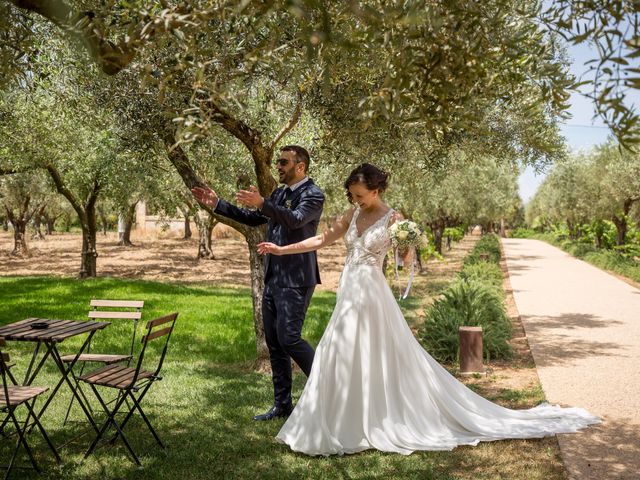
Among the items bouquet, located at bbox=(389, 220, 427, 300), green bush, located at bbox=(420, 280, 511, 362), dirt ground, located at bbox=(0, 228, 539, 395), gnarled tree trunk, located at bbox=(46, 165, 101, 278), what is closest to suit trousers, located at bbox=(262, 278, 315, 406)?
bouquet, located at bbox=(389, 220, 427, 300)

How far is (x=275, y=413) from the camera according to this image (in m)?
5.79

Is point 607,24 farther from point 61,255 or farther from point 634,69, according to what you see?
point 61,255

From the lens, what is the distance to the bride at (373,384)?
499cm

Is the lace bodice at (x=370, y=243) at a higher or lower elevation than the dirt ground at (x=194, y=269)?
higher

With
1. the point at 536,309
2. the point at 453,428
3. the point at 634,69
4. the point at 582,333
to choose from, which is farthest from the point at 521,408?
the point at 536,309

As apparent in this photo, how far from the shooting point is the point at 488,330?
31.4ft

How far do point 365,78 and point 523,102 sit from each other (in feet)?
9.36

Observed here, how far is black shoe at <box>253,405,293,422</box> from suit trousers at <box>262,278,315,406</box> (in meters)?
0.04

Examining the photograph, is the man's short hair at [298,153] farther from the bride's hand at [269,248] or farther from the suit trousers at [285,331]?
the suit trousers at [285,331]

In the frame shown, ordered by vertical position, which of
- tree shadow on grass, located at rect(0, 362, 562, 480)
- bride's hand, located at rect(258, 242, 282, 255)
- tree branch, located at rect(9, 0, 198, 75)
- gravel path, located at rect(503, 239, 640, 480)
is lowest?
gravel path, located at rect(503, 239, 640, 480)

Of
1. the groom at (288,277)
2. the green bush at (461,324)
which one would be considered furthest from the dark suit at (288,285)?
the green bush at (461,324)

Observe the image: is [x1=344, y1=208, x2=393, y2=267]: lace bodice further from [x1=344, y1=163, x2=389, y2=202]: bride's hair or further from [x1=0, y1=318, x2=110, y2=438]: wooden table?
[x1=0, y1=318, x2=110, y2=438]: wooden table

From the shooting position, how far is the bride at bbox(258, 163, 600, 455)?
4.99m

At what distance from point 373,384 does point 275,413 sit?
1.10 m
